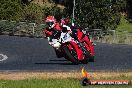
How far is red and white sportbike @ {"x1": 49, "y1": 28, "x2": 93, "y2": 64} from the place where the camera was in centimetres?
2167

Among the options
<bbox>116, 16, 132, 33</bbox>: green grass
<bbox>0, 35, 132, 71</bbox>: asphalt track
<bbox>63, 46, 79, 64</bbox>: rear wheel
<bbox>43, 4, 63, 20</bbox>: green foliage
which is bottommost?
<bbox>116, 16, 132, 33</bbox>: green grass

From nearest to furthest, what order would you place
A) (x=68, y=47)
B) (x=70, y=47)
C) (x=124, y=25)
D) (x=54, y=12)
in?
(x=68, y=47)
(x=70, y=47)
(x=54, y=12)
(x=124, y=25)

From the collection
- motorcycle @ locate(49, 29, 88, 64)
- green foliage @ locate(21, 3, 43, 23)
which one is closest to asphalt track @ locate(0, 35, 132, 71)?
motorcycle @ locate(49, 29, 88, 64)

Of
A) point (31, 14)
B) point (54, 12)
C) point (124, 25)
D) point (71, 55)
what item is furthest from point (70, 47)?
point (124, 25)

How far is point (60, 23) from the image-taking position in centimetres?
2198

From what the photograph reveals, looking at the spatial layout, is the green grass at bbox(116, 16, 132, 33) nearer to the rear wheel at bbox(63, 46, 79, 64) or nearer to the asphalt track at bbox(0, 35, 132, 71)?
the asphalt track at bbox(0, 35, 132, 71)

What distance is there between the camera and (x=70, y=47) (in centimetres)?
2205

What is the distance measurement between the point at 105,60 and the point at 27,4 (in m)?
38.9

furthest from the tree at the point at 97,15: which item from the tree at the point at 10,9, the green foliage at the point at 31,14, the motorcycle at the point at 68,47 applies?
the motorcycle at the point at 68,47

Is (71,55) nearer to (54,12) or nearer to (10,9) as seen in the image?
(10,9)

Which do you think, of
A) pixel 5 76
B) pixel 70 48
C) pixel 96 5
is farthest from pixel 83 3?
pixel 5 76

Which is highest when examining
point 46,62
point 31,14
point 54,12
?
point 46,62

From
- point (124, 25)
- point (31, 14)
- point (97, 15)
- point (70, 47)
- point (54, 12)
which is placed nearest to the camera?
point (70, 47)

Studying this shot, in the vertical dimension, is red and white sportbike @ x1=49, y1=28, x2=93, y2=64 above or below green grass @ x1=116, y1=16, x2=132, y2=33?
above
